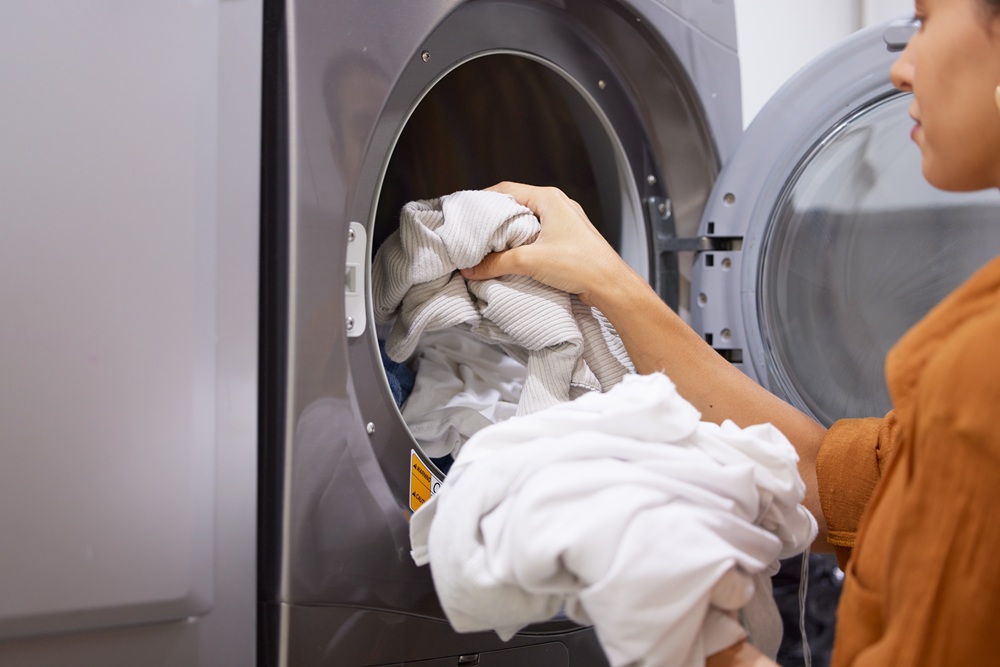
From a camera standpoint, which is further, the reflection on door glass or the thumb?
the reflection on door glass

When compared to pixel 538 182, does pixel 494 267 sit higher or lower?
lower

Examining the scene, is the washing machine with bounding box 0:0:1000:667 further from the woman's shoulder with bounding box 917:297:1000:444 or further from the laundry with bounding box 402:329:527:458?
the woman's shoulder with bounding box 917:297:1000:444

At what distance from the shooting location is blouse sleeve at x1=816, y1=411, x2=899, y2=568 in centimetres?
79

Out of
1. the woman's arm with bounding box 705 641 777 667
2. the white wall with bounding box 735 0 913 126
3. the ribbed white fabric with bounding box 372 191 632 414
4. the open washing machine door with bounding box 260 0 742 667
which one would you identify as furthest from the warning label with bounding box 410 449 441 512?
the white wall with bounding box 735 0 913 126

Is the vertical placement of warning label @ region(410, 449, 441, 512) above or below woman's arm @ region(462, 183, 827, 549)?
below

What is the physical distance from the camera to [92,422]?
0.66 meters

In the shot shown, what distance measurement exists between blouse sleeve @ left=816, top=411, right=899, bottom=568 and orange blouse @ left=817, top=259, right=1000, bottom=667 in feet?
0.70

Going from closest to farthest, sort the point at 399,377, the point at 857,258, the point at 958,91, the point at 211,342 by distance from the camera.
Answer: the point at 958,91, the point at 211,342, the point at 399,377, the point at 857,258

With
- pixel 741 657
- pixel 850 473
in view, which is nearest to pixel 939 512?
pixel 741 657

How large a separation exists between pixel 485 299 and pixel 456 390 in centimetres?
13

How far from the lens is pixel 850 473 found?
2.61 ft

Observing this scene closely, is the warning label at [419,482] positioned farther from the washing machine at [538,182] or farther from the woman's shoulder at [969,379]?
the woman's shoulder at [969,379]

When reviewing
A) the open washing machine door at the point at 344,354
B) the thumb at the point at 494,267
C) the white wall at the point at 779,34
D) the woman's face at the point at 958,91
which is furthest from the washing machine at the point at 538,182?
the white wall at the point at 779,34

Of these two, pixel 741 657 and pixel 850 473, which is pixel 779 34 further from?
pixel 741 657
